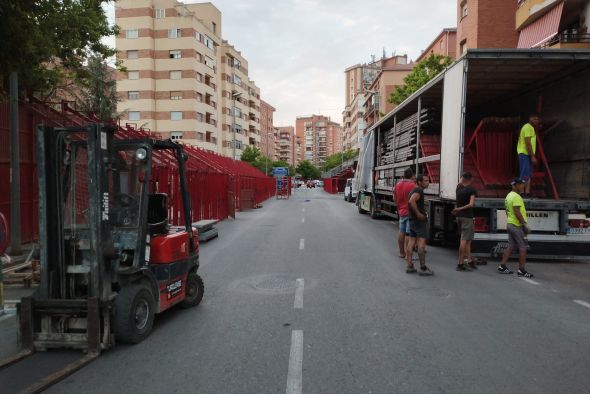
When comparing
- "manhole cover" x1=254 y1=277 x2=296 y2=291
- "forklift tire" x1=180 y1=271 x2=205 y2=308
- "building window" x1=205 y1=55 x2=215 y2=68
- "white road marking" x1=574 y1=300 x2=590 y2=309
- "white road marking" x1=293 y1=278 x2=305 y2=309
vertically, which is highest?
"building window" x1=205 y1=55 x2=215 y2=68

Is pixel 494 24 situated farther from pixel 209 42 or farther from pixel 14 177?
pixel 209 42

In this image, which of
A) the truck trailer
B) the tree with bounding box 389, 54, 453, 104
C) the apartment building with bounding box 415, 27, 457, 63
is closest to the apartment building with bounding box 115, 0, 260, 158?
the apartment building with bounding box 415, 27, 457, 63

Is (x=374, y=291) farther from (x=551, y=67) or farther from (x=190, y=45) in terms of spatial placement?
(x=190, y=45)

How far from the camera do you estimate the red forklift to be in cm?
446

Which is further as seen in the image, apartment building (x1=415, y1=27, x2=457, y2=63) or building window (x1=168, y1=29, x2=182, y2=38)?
building window (x1=168, y1=29, x2=182, y2=38)

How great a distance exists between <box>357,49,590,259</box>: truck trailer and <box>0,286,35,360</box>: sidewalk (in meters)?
8.05

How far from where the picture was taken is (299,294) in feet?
22.4

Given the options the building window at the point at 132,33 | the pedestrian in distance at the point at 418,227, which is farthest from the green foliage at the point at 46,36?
the building window at the point at 132,33

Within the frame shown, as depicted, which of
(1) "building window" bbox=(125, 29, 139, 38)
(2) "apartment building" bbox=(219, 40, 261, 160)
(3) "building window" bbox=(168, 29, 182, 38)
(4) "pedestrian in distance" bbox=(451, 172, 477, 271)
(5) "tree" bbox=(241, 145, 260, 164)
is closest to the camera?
(4) "pedestrian in distance" bbox=(451, 172, 477, 271)

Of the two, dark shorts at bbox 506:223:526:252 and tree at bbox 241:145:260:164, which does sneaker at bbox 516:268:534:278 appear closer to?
dark shorts at bbox 506:223:526:252

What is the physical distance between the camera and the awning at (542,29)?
62.7ft

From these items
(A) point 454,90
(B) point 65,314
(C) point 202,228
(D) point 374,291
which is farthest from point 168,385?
(C) point 202,228

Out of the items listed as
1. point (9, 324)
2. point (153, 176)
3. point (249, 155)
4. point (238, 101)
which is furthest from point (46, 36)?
point (238, 101)

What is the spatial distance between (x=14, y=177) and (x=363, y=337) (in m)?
7.59
